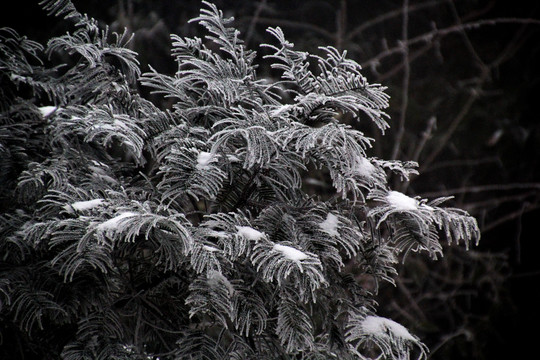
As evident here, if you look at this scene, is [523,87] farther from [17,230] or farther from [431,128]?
[17,230]

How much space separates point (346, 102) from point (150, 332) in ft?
2.36

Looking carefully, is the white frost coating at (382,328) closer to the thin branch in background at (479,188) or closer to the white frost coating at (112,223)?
the white frost coating at (112,223)

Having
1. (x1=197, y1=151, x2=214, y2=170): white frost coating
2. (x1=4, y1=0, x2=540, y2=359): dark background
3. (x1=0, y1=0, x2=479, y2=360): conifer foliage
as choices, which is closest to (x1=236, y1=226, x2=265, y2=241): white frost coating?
(x1=0, y1=0, x2=479, y2=360): conifer foliage

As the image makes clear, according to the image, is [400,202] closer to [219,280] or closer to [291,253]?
[291,253]

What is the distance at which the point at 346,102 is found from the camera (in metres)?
1.08

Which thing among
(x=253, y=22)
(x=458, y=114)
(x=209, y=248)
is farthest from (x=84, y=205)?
(x=458, y=114)

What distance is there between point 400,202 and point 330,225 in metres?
0.15

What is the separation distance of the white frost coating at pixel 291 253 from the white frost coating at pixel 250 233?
0.12 feet

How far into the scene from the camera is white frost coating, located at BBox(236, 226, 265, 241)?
3.40ft

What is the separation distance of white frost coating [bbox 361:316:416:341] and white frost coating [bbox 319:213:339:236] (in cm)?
21

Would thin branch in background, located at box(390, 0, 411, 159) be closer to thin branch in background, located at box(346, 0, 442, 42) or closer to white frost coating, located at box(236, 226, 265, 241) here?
thin branch in background, located at box(346, 0, 442, 42)

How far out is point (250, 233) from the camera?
1048mm

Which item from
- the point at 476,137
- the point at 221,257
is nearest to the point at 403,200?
the point at 221,257

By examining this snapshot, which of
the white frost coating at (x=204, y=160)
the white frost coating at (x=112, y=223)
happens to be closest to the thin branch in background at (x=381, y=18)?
A: the white frost coating at (x=204, y=160)
